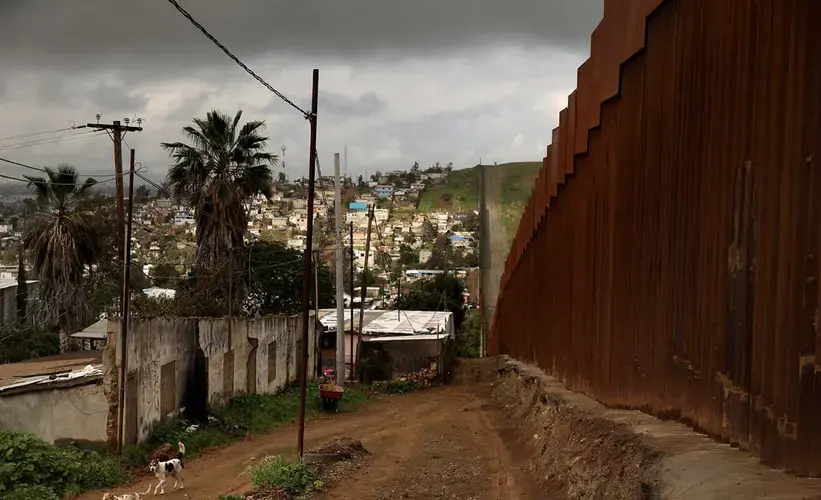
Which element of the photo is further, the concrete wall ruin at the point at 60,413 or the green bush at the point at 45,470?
the concrete wall ruin at the point at 60,413

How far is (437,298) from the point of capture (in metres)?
59.9

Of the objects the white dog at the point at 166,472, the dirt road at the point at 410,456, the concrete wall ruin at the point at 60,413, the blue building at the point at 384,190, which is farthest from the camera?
the blue building at the point at 384,190

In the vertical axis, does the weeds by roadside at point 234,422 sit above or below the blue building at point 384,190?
below

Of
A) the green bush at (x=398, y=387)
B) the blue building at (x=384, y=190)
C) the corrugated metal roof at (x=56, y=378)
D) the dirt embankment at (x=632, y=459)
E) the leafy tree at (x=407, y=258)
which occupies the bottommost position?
the green bush at (x=398, y=387)

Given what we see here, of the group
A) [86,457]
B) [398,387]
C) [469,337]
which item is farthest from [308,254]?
[469,337]

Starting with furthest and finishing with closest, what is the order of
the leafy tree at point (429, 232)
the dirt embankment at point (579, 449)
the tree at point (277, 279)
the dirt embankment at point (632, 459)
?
the leafy tree at point (429, 232), the tree at point (277, 279), the dirt embankment at point (579, 449), the dirt embankment at point (632, 459)

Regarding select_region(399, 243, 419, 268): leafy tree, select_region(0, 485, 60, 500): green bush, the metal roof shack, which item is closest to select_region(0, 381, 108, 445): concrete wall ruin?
the metal roof shack

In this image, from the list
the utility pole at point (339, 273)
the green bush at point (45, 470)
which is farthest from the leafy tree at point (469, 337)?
the green bush at point (45, 470)

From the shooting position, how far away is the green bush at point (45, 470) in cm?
1280

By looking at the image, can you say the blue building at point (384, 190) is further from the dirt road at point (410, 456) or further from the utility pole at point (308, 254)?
the utility pole at point (308, 254)

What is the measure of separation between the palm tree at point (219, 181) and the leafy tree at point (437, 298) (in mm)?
27785

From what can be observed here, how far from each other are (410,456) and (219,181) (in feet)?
56.9

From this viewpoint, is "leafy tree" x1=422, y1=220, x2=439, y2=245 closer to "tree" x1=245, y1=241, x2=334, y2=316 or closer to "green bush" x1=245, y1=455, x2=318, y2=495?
"tree" x1=245, y1=241, x2=334, y2=316

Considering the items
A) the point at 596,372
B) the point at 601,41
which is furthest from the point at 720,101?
the point at 596,372
